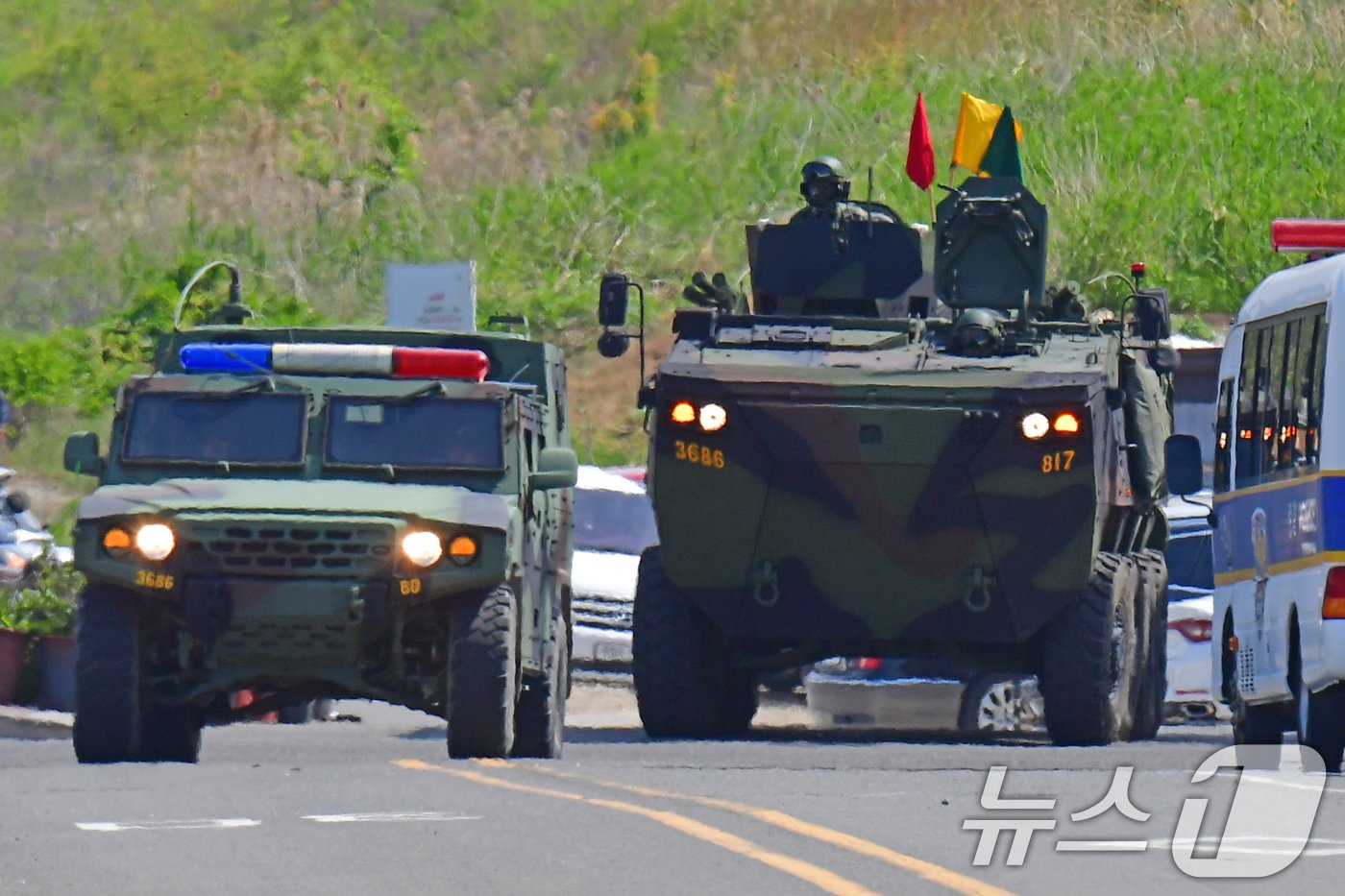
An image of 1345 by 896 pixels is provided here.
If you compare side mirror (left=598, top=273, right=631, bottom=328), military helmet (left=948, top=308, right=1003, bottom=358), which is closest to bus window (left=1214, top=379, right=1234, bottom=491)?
military helmet (left=948, top=308, right=1003, bottom=358)

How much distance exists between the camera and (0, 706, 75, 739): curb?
20547 mm

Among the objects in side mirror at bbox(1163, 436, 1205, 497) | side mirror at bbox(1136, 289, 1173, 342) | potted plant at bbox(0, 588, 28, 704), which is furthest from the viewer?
potted plant at bbox(0, 588, 28, 704)

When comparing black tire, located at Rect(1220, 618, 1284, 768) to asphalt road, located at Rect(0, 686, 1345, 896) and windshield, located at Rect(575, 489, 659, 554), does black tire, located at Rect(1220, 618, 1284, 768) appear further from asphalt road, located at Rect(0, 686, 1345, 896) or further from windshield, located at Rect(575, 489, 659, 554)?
windshield, located at Rect(575, 489, 659, 554)

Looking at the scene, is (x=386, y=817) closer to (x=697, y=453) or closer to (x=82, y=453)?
(x=82, y=453)

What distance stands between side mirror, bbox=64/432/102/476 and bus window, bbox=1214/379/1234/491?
21.4 feet

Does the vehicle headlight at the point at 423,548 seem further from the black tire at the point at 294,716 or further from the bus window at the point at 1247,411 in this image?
the black tire at the point at 294,716

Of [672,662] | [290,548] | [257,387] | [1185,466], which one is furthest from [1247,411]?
[290,548]

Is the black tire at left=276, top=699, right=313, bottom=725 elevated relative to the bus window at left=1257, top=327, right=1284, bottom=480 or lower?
lower

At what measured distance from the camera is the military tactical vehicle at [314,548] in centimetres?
1413

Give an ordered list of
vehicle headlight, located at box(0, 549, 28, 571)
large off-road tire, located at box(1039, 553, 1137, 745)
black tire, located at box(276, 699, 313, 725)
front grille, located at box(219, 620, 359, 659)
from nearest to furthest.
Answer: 1. front grille, located at box(219, 620, 359, 659)
2. large off-road tire, located at box(1039, 553, 1137, 745)
3. black tire, located at box(276, 699, 313, 725)
4. vehicle headlight, located at box(0, 549, 28, 571)

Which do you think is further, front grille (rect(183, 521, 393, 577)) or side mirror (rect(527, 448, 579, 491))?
side mirror (rect(527, 448, 579, 491))

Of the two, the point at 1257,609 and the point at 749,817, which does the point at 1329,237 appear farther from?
the point at 749,817

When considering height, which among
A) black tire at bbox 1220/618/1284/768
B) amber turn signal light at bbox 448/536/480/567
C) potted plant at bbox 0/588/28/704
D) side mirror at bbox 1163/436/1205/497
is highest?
side mirror at bbox 1163/436/1205/497

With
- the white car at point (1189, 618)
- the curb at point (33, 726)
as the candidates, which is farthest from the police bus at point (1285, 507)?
the curb at point (33, 726)
